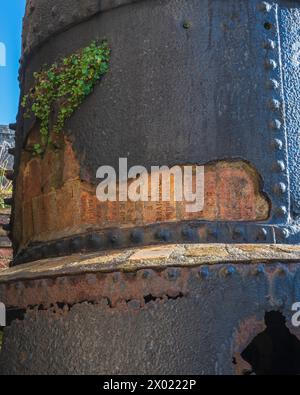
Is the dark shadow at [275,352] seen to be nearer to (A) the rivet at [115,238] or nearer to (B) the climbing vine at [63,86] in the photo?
(A) the rivet at [115,238]

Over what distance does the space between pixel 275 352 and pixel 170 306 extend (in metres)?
1.14

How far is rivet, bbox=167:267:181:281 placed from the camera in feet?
11.1

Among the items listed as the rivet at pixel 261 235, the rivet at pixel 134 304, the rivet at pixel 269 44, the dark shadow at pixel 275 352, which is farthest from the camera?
the dark shadow at pixel 275 352

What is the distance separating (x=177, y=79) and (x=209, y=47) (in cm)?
24

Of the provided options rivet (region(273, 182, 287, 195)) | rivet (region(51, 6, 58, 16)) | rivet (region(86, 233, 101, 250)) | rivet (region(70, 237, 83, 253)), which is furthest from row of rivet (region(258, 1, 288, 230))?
rivet (region(51, 6, 58, 16))

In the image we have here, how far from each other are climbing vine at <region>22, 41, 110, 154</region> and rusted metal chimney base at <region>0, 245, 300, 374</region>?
1081mm

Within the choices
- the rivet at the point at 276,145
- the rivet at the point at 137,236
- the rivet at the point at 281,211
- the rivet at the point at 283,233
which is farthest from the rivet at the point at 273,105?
the rivet at the point at 137,236

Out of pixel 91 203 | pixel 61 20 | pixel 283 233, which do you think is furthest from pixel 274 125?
pixel 61 20

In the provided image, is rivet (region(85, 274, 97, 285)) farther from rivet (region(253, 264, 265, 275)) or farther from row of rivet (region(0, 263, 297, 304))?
rivet (region(253, 264, 265, 275))

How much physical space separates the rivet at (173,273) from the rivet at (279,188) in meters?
0.78

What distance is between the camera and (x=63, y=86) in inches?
172

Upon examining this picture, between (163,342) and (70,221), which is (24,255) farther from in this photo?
(163,342)

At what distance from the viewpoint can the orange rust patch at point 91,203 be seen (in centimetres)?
385
